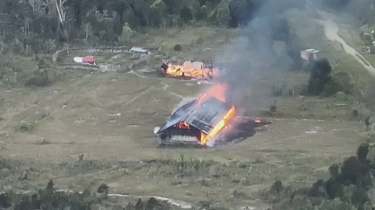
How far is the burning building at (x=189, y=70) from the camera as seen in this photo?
148ft

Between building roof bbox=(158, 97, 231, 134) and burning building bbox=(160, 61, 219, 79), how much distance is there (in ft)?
20.8

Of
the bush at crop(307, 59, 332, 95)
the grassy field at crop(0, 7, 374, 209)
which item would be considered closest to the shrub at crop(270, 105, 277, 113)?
the grassy field at crop(0, 7, 374, 209)

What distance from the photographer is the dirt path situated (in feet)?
147

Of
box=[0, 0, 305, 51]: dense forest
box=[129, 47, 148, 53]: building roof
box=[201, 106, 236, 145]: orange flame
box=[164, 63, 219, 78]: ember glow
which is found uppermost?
box=[0, 0, 305, 51]: dense forest

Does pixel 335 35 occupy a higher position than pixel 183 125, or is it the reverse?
pixel 335 35

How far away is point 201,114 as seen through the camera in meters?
36.6

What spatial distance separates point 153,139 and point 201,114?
2.21 metres

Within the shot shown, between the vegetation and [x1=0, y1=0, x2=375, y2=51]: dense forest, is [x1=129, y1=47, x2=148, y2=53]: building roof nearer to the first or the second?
[x1=0, y1=0, x2=375, y2=51]: dense forest

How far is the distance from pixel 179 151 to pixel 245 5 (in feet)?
76.3

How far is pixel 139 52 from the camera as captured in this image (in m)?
50.6

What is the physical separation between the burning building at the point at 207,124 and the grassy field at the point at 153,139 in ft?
2.24

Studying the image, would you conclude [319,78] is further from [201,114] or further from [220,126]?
[201,114]

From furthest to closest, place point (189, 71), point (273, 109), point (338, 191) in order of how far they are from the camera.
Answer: point (189, 71) → point (273, 109) → point (338, 191)

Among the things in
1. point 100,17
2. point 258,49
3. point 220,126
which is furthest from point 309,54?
point 100,17
